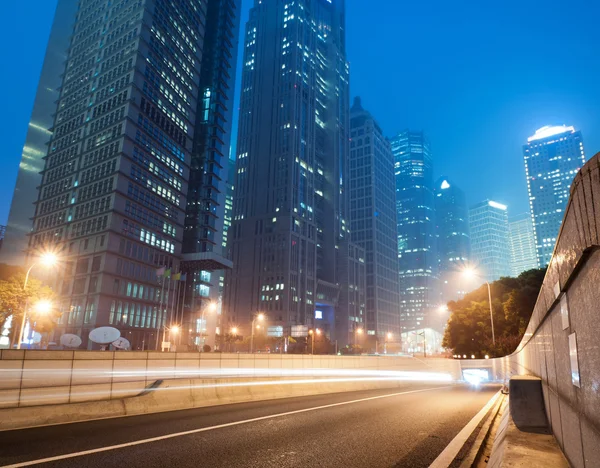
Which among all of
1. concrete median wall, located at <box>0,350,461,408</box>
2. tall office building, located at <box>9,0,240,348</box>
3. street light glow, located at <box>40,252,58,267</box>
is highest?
tall office building, located at <box>9,0,240,348</box>

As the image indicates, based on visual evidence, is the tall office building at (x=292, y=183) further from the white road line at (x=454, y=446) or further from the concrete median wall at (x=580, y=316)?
the concrete median wall at (x=580, y=316)

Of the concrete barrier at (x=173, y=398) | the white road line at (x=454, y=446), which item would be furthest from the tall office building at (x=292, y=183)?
the white road line at (x=454, y=446)

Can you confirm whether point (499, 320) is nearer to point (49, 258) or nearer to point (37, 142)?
point (49, 258)

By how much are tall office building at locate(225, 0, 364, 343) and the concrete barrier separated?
116377 millimetres

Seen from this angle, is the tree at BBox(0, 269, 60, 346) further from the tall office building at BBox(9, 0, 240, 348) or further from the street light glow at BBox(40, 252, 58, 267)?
the tall office building at BBox(9, 0, 240, 348)

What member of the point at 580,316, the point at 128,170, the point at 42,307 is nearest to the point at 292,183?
the point at 128,170

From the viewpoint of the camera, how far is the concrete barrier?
381 inches

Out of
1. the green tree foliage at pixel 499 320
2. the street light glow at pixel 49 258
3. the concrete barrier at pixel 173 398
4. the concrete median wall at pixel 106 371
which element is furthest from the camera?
the green tree foliage at pixel 499 320

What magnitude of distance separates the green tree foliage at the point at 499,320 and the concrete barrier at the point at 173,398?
1655 inches

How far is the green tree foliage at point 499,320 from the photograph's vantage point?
179 ft

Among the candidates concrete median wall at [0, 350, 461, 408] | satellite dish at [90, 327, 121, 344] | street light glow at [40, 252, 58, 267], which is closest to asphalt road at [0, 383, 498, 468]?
concrete median wall at [0, 350, 461, 408]

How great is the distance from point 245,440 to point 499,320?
58.5m

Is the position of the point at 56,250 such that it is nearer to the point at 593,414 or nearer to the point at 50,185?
the point at 50,185

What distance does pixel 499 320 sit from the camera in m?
58.2
